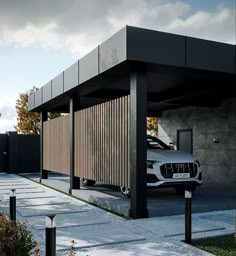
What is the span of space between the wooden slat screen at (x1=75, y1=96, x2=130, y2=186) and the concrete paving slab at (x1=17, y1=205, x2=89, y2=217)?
40.2 inches

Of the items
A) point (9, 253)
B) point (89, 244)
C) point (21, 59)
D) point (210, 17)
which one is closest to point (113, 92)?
point (21, 59)

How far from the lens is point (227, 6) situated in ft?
26.5

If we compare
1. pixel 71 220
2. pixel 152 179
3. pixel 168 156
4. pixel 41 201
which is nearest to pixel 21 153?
pixel 41 201

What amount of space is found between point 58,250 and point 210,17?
6630mm

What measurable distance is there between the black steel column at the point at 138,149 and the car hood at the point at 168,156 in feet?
5.34

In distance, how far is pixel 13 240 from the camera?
3.35 m

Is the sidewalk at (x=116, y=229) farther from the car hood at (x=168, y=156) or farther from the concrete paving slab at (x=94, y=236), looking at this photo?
the car hood at (x=168, y=156)

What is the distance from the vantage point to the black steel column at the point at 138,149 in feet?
22.9

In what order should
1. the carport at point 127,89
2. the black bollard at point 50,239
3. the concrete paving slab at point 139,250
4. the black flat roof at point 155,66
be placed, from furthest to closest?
1. the carport at point 127,89
2. the black flat roof at point 155,66
3. the concrete paving slab at point 139,250
4. the black bollard at point 50,239

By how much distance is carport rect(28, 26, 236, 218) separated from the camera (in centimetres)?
693

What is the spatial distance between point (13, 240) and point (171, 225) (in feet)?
11.9

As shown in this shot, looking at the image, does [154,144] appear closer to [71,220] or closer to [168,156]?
[168,156]

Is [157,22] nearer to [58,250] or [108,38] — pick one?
[108,38]

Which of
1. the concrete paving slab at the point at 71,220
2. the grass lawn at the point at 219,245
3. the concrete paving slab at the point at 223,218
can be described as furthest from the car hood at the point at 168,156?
the grass lawn at the point at 219,245
